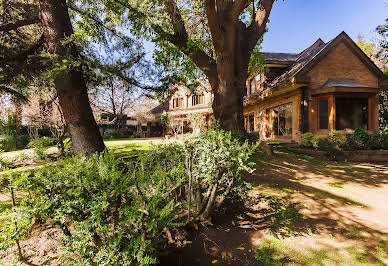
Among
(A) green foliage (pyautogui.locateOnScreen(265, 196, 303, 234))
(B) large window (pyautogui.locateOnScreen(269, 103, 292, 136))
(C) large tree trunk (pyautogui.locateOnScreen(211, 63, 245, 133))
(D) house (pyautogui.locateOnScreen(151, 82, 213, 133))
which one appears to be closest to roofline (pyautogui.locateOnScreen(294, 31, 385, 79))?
(B) large window (pyautogui.locateOnScreen(269, 103, 292, 136))

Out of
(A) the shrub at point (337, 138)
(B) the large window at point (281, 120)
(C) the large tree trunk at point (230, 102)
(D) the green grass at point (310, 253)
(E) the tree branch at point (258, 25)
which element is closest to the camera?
(D) the green grass at point (310, 253)

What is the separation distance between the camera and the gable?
478 inches

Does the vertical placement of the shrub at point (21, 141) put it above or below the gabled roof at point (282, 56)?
below

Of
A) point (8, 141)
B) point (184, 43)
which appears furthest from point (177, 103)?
point (184, 43)

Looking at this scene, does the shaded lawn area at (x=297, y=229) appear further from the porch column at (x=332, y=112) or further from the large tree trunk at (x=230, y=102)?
the porch column at (x=332, y=112)

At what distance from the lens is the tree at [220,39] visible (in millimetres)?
5477

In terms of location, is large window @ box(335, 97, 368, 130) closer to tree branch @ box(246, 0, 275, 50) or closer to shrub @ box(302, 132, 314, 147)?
shrub @ box(302, 132, 314, 147)

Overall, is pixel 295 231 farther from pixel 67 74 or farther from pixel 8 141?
pixel 8 141

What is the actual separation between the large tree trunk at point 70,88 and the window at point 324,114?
12.7 meters

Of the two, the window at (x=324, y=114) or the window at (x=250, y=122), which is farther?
the window at (x=250, y=122)

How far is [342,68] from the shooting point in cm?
1252

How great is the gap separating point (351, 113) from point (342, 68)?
10.1 ft

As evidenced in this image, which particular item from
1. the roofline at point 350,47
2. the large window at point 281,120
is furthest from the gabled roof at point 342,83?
the large window at point 281,120

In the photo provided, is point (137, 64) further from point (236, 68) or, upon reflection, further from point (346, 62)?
point (346, 62)
